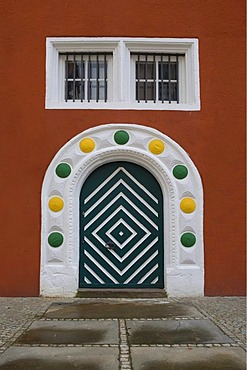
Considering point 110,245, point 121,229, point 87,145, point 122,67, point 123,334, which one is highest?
point 122,67

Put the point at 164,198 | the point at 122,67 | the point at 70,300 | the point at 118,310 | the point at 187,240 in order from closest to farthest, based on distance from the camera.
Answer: the point at 118,310 → the point at 70,300 → the point at 187,240 → the point at 164,198 → the point at 122,67

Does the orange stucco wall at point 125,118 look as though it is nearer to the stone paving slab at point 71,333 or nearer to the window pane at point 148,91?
the window pane at point 148,91

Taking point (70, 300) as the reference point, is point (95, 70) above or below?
above

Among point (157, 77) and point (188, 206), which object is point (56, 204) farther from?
point (157, 77)

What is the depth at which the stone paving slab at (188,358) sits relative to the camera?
4.15m

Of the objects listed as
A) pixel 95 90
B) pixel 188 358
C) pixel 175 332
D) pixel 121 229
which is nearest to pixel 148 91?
pixel 95 90

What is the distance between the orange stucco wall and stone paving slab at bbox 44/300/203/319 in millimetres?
1118

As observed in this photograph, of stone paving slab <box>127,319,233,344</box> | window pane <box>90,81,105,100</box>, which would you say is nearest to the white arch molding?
window pane <box>90,81,105,100</box>

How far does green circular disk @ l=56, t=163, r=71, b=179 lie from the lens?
8.09 meters

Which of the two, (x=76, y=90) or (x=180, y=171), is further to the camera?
(x=76, y=90)

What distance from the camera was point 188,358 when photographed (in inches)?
173

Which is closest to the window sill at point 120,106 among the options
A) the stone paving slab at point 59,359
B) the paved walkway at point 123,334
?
the paved walkway at point 123,334

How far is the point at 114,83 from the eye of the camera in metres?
8.57

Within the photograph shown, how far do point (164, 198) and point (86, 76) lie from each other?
2.80 meters
